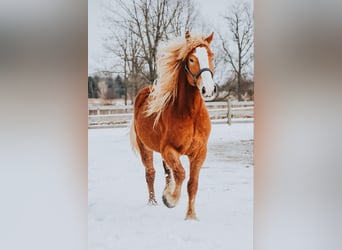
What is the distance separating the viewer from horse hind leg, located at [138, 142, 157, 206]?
172 centimetres

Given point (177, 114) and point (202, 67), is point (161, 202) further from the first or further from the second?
point (202, 67)

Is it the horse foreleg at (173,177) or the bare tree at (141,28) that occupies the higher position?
the bare tree at (141,28)

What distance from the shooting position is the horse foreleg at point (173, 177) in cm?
173

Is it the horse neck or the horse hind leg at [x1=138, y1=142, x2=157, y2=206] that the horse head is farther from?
the horse hind leg at [x1=138, y1=142, x2=157, y2=206]

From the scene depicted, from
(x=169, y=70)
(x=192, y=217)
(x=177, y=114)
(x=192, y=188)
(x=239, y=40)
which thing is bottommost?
(x=192, y=217)

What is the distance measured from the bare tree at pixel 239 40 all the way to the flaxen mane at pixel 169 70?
121 millimetres

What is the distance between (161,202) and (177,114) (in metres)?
0.42

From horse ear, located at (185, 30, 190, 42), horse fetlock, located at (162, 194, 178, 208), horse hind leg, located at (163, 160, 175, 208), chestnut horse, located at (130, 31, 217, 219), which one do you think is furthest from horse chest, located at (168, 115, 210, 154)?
horse ear, located at (185, 30, 190, 42)

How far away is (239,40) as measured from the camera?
1756mm
